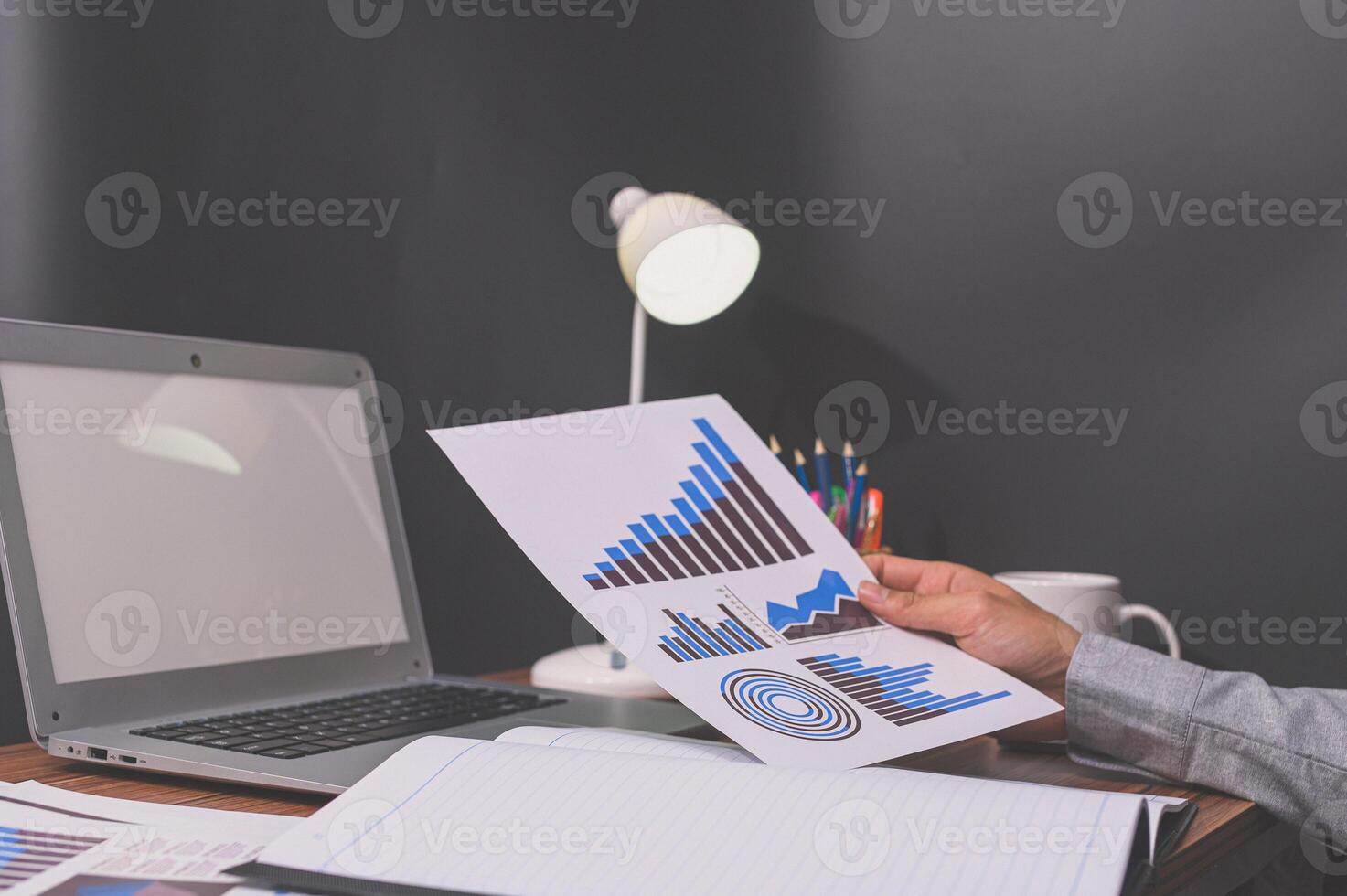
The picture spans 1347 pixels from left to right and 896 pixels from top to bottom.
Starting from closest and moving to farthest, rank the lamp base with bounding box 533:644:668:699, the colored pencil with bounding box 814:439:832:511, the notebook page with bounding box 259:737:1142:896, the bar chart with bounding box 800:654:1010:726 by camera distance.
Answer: the notebook page with bounding box 259:737:1142:896
the bar chart with bounding box 800:654:1010:726
the lamp base with bounding box 533:644:668:699
the colored pencil with bounding box 814:439:832:511

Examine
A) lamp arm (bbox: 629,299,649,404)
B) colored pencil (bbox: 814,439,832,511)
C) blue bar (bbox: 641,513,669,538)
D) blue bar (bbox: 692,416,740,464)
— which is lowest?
colored pencil (bbox: 814,439,832,511)

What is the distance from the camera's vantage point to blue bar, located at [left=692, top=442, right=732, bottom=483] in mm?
843

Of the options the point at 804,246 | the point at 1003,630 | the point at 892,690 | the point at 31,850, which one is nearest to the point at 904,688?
the point at 892,690

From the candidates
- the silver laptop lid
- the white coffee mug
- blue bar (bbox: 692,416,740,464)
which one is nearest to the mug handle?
the white coffee mug

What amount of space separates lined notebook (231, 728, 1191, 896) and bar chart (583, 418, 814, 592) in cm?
17

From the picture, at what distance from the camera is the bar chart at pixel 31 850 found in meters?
0.48

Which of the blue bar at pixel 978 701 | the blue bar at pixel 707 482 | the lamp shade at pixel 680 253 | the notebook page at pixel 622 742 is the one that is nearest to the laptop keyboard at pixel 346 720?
the notebook page at pixel 622 742

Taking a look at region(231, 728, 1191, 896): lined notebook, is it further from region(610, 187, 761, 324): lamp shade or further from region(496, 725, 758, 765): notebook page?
region(610, 187, 761, 324): lamp shade

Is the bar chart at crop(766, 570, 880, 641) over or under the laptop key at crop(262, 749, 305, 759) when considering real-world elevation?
over

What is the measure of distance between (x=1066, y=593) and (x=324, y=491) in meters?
0.65

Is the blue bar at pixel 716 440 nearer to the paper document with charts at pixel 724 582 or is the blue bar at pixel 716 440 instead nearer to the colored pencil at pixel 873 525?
the paper document with charts at pixel 724 582

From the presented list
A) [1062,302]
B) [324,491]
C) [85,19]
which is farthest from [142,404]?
[1062,302]

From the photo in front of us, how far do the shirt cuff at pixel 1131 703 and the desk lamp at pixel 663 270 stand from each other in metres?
0.42

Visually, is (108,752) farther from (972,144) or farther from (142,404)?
(972,144)
